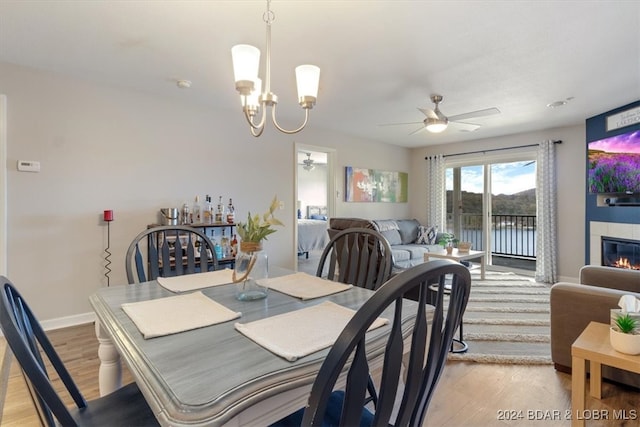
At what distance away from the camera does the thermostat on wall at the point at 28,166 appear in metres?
2.81

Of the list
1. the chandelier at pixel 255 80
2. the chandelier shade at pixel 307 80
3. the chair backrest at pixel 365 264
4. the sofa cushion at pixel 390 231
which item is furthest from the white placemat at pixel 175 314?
the sofa cushion at pixel 390 231

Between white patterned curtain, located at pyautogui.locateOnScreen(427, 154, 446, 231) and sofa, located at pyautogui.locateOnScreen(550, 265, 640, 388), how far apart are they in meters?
3.81

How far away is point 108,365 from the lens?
130 centimetres

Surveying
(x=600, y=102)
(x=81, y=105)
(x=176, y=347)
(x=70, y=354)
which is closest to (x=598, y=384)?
(x=176, y=347)

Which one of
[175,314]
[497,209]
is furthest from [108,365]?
[497,209]

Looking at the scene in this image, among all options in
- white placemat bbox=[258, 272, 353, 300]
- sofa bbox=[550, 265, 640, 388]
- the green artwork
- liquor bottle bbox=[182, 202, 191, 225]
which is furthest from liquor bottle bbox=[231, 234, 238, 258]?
sofa bbox=[550, 265, 640, 388]

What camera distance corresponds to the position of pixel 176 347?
898mm

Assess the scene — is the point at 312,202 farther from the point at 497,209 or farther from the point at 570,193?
the point at 570,193

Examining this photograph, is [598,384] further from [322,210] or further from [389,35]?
[322,210]

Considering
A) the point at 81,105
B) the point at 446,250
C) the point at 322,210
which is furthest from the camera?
the point at 322,210

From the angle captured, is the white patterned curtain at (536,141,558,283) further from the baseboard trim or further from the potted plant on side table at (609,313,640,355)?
the baseboard trim

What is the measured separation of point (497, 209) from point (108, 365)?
615 centimetres

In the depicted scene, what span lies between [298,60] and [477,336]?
9.12 ft

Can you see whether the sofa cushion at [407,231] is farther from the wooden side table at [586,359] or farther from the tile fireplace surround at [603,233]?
the wooden side table at [586,359]
